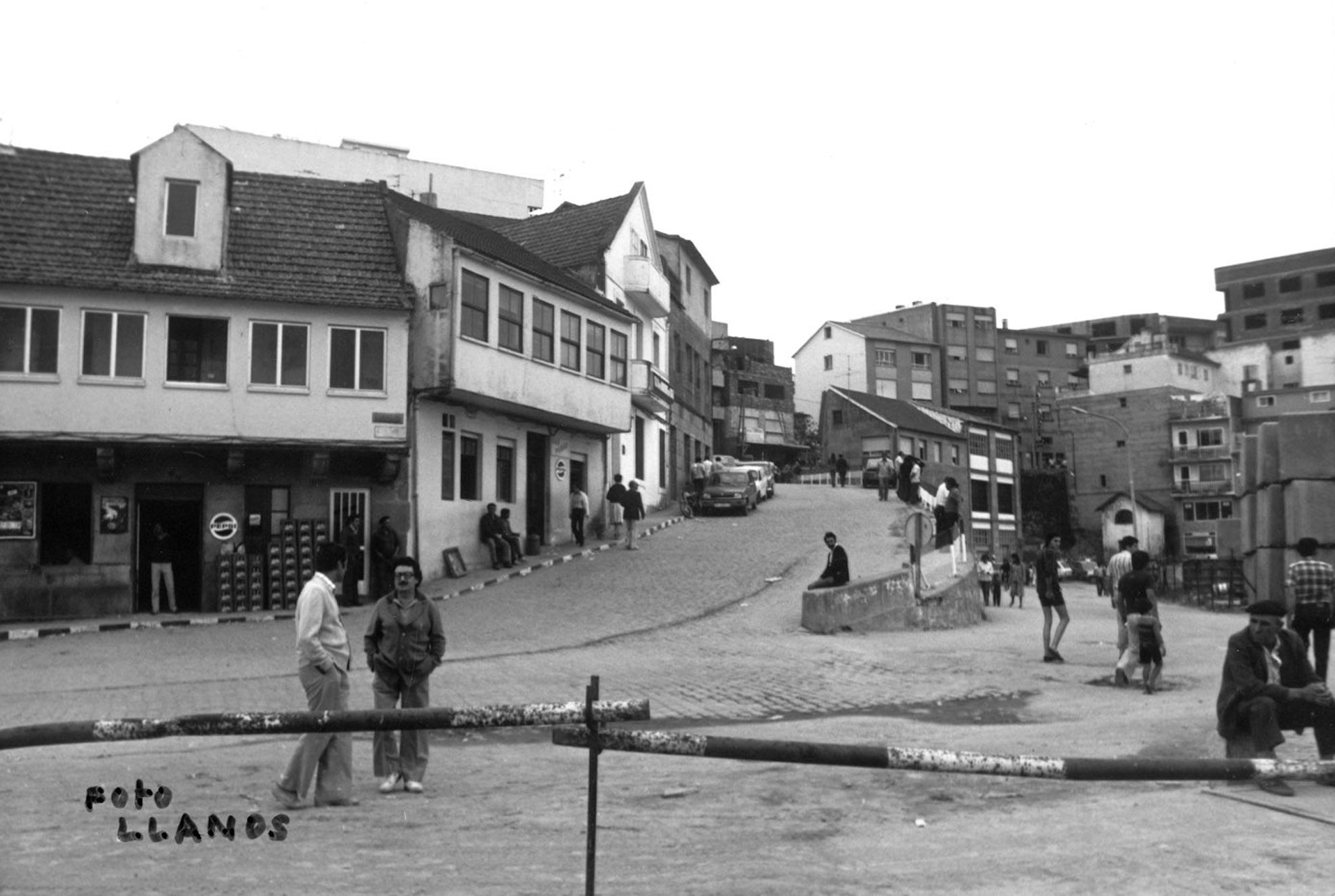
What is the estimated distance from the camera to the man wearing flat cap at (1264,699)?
8961 mm

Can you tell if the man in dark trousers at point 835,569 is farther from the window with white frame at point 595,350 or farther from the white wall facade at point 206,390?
the window with white frame at point 595,350

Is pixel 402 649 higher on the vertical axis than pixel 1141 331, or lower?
lower

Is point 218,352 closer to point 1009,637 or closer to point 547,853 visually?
point 1009,637

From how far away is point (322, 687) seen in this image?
909 centimetres

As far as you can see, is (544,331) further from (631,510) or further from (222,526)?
(222,526)

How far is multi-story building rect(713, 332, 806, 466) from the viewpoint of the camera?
71000 millimetres

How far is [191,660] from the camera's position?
1805 centimetres

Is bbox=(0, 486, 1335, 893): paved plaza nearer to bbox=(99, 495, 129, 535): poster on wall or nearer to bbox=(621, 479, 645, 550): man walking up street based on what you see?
bbox=(99, 495, 129, 535): poster on wall

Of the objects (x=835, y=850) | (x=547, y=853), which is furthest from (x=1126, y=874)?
(x=547, y=853)

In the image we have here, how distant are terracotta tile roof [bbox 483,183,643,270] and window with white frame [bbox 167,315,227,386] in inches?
597

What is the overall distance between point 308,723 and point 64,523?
21.9m

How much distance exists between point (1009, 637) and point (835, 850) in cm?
1464

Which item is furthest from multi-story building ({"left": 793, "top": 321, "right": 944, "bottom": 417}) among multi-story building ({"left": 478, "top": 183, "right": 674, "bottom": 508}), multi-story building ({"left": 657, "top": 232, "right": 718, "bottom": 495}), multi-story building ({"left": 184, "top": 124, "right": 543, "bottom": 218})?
multi-story building ({"left": 478, "top": 183, "right": 674, "bottom": 508})

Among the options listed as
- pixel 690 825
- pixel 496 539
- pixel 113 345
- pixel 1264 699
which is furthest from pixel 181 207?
pixel 1264 699
